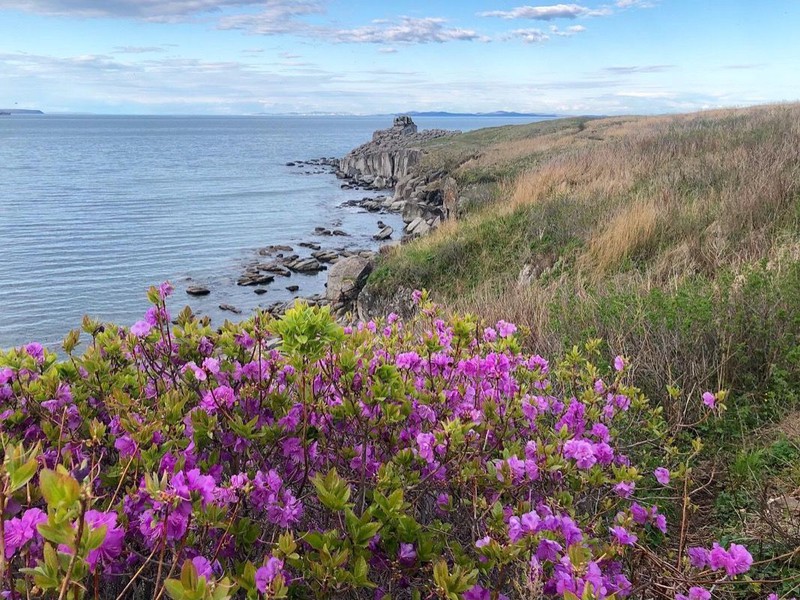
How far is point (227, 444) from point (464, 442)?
860 mm

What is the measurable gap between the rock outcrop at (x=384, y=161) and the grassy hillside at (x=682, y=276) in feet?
110

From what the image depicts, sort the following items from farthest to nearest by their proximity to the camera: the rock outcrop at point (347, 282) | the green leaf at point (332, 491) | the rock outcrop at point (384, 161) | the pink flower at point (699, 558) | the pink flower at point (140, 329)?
the rock outcrop at point (384, 161) → the rock outcrop at point (347, 282) → the pink flower at point (140, 329) → the pink flower at point (699, 558) → the green leaf at point (332, 491)

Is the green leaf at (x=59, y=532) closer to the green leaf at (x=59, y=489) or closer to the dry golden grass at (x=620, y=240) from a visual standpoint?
the green leaf at (x=59, y=489)

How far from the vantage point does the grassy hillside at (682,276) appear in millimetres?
3949

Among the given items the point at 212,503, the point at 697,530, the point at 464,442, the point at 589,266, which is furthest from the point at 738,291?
the point at 212,503

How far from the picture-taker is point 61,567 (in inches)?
49.1

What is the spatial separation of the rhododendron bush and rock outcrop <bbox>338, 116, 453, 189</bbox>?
4457 centimetres

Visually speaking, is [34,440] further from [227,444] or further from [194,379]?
[227,444]

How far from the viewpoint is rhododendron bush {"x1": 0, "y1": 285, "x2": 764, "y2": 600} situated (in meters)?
1.58

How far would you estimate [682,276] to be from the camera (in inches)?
270

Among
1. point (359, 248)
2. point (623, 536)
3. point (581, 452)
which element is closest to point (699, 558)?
point (623, 536)

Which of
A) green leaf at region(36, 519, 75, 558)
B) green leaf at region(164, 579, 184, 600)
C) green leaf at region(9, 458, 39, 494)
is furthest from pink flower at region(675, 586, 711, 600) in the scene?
green leaf at region(9, 458, 39, 494)

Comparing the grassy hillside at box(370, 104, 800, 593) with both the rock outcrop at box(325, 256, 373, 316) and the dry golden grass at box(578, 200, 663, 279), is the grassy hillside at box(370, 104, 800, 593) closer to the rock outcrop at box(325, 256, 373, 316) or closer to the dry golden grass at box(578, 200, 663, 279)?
the dry golden grass at box(578, 200, 663, 279)

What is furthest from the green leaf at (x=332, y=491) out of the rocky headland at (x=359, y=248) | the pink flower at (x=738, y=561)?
the rocky headland at (x=359, y=248)
